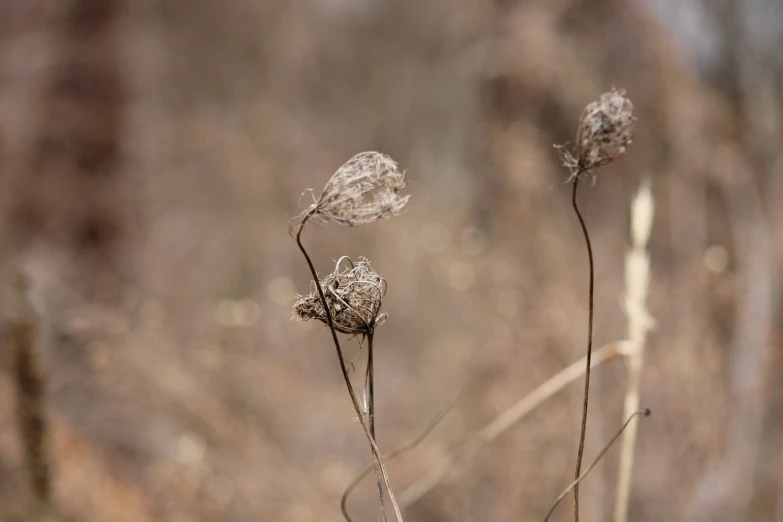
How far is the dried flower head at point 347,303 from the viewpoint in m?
0.59

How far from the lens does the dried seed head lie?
0.59 meters

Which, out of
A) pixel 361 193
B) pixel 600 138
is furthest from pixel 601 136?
pixel 361 193

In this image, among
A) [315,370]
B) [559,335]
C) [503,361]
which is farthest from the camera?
[315,370]

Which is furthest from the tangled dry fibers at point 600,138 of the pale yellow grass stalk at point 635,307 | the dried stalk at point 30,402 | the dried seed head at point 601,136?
the dried stalk at point 30,402

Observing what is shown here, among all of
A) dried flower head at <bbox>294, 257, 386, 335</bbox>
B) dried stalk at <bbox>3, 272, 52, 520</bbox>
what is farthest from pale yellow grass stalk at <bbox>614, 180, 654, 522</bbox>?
dried stalk at <bbox>3, 272, 52, 520</bbox>

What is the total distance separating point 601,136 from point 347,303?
0.96 ft

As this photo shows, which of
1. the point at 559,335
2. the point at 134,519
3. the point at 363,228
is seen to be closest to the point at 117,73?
the point at 363,228

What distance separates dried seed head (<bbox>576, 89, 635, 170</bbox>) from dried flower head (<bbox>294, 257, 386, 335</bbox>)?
0.23 meters

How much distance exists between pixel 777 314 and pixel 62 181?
4.12 meters

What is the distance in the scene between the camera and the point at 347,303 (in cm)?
59

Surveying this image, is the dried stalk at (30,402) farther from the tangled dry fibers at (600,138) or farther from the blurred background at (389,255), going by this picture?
the tangled dry fibers at (600,138)

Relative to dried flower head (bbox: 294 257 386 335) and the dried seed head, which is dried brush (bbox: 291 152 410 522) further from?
the dried seed head

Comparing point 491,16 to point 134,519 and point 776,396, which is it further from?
point 134,519

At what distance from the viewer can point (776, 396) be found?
210 cm
